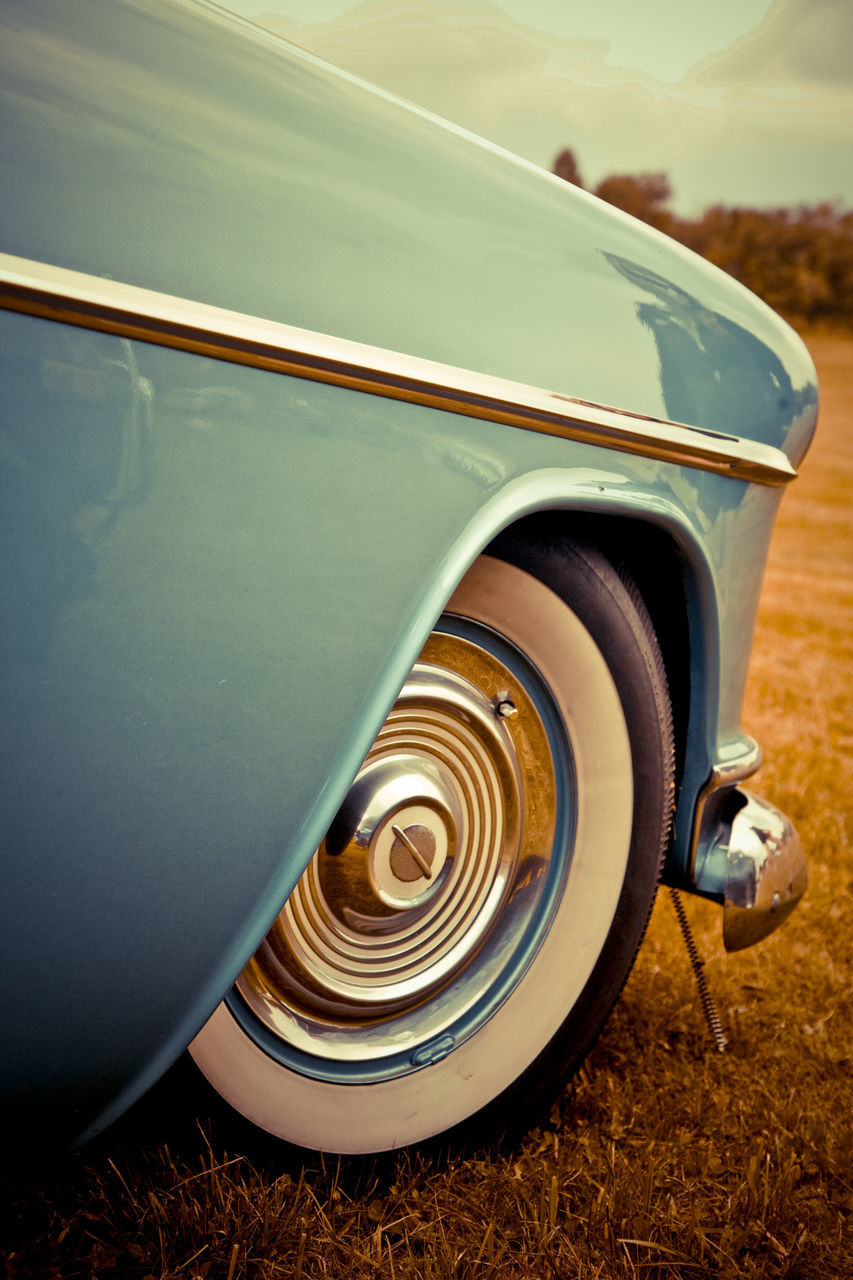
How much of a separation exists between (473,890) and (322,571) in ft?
2.13

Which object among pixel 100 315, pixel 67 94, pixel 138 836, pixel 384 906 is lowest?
pixel 384 906

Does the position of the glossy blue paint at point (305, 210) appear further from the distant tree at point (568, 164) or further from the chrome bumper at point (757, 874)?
the chrome bumper at point (757, 874)

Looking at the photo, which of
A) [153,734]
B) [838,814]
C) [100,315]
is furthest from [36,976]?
[838,814]

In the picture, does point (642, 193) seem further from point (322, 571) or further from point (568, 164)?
point (322, 571)

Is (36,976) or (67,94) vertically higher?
(67,94)

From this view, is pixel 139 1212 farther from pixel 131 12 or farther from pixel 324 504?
pixel 131 12

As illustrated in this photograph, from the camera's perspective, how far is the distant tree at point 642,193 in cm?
175

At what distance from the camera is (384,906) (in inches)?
50.9

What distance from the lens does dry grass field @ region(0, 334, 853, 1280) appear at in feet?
3.98

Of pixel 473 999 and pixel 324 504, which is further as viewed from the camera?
pixel 473 999

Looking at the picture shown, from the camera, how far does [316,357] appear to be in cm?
97

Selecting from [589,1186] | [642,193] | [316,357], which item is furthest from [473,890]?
[642,193]

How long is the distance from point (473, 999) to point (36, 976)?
2.34 ft

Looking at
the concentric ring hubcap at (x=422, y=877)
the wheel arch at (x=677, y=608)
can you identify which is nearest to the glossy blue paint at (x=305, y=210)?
the wheel arch at (x=677, y=608)
